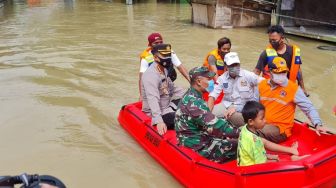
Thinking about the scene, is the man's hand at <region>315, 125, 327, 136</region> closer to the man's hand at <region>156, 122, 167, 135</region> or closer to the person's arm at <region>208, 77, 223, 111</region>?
the person's arm at <region>208, 77, 223, 111</region>

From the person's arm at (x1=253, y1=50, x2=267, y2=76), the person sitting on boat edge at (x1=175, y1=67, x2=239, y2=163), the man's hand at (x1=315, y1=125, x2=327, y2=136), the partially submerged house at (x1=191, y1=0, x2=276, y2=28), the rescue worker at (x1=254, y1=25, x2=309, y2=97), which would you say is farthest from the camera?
the partially submerged house at (x1=191, y1=0, x2=276, y2=28)

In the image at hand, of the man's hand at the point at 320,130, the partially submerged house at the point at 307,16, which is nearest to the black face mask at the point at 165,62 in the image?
the man's hand at the point at 320,130

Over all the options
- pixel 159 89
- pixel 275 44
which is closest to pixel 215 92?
pixel 159 89

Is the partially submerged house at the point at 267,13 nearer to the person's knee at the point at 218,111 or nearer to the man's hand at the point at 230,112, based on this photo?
the person's knee at the point at 218,111

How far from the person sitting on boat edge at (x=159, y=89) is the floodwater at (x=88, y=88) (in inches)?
23.4

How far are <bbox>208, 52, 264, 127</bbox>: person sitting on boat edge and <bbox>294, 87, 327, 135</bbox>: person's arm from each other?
57cm

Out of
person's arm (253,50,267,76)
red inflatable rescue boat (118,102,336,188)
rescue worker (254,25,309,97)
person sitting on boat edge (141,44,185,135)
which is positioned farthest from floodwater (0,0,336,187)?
person's arm (253,50,267,76)

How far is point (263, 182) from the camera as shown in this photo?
3482 millimetres

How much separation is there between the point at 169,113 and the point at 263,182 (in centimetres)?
181

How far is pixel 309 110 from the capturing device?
4352mm

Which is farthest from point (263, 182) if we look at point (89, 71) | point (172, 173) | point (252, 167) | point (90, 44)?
point (90, 44)

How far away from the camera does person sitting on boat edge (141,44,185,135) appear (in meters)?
4.79

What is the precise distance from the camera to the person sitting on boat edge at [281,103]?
434 centimetres

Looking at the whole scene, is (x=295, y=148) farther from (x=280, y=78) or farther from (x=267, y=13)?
(x=267, y=13)
